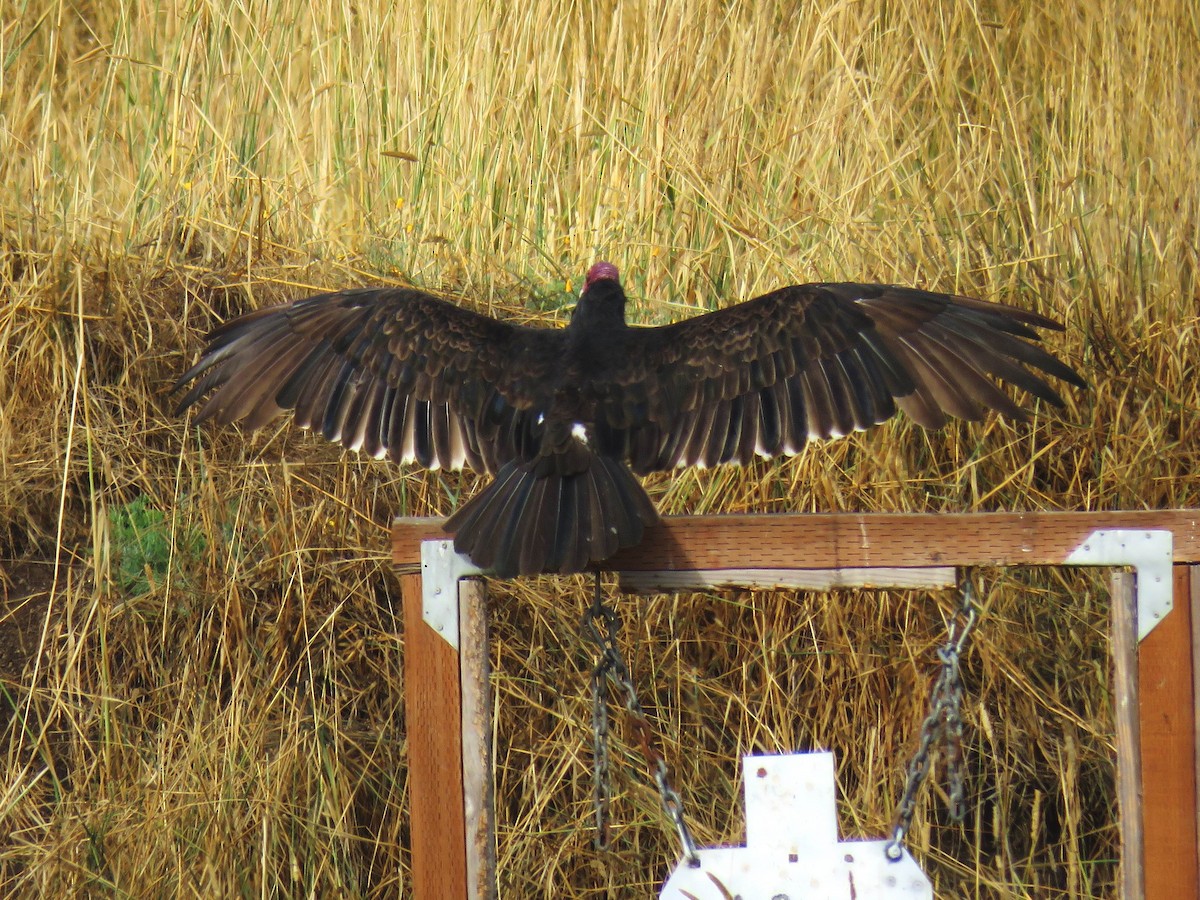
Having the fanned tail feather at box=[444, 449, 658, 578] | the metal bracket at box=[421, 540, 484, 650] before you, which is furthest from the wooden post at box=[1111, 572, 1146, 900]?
the metal bracket at box=[421, 540, 484, 650]

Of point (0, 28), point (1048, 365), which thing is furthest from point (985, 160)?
point (0, 28)

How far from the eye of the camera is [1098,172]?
3719 mm

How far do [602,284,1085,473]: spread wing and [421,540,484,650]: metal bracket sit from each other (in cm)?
77

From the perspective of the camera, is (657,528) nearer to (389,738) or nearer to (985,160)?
(389,738)

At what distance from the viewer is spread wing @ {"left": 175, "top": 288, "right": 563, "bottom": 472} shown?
2822 millimetres

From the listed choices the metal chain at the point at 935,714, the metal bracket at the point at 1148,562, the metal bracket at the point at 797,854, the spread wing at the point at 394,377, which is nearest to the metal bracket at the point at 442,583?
the metal bracket at the point at 797,854

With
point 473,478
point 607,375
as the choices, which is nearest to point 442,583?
point 607,375

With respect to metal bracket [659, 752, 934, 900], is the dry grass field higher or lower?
higher

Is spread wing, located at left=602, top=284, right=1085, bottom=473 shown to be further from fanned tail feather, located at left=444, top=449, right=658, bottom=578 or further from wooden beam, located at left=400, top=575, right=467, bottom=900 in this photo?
wooden beam, located at left=400, top=575, right=467, bottom=900

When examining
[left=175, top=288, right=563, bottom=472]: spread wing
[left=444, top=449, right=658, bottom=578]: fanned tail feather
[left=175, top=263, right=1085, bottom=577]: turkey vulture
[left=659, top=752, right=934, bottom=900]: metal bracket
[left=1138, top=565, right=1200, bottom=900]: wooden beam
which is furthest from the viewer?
[left=175, top=288, right=563, bottom=472]: spread wing

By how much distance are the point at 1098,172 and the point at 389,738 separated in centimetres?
247

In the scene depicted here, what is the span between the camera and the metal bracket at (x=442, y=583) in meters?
1.93

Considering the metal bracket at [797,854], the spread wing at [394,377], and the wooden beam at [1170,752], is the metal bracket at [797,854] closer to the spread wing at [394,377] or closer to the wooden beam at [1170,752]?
the wooden beam at [1170,752]

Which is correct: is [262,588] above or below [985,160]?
below
